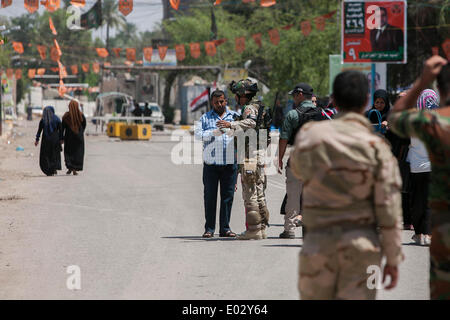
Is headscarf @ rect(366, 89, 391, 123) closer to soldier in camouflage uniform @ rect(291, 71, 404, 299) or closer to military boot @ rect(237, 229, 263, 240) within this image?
military boot @ rect(237, 229, 263, 240)

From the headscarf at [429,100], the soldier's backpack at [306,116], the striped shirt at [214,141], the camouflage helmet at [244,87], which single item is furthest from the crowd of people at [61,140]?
the headscarf at [429,100]

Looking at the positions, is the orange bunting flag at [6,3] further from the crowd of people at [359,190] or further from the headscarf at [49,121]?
the crowd of people at [359,190]

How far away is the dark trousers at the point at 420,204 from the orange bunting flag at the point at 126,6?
14422mm

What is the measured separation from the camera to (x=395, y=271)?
15.6 ft

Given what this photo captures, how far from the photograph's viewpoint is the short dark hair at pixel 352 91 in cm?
494

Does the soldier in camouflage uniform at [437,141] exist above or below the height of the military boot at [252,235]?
above

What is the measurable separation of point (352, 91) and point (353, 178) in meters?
0.48

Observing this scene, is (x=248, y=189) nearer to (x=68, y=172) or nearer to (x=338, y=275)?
(x=338, y=275)

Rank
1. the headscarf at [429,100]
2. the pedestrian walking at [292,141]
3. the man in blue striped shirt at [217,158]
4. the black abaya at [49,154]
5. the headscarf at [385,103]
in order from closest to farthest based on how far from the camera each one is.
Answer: the headscarf at [429,100] < the pedestrian walking at [292,141] < the man in blue striped shirt at [217,158] < the headscarf at [385,103] < the black abaya at [49,154]

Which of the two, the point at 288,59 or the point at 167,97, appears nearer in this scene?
the point at 288,59
